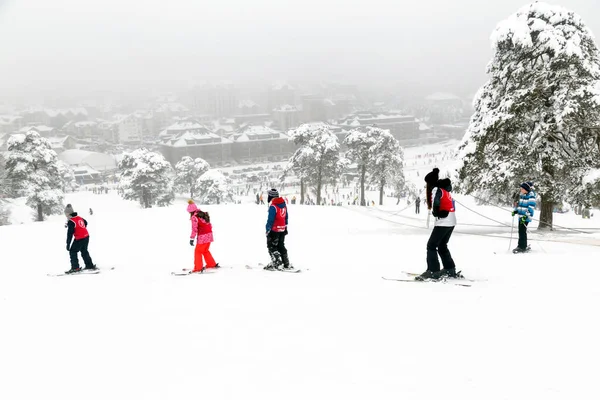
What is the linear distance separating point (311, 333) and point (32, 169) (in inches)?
1507

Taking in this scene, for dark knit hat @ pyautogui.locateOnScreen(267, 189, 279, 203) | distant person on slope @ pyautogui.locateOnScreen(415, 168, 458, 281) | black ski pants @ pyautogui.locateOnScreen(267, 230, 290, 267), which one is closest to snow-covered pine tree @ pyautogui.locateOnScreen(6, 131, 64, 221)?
black ski pants @ pyautogui.locateOnScreen(267, 230, 290, 267)

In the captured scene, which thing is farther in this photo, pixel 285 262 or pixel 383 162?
pixel 383 162

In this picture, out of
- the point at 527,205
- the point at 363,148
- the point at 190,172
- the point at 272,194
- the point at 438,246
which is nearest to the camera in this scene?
the point at 438,246

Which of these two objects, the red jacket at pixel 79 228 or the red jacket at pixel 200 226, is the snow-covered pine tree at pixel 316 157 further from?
the red jacket at pixel 200 226

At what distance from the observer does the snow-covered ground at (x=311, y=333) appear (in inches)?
149

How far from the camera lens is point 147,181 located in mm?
49094

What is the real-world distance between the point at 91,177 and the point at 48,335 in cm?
11370

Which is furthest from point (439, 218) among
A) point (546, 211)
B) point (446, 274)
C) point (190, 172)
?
point (190, 172)

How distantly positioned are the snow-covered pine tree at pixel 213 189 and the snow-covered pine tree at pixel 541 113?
4305cm

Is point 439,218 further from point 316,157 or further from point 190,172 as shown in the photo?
point 190,172

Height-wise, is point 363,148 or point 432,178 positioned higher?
point 363,148

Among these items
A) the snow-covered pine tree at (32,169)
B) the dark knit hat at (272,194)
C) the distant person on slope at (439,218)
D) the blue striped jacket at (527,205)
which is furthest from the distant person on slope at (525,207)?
the snow-covered pine tree at (32,169)

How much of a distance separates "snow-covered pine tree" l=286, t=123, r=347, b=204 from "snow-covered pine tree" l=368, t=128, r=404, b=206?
3.84 meters

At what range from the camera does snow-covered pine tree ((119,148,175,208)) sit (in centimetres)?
4875
